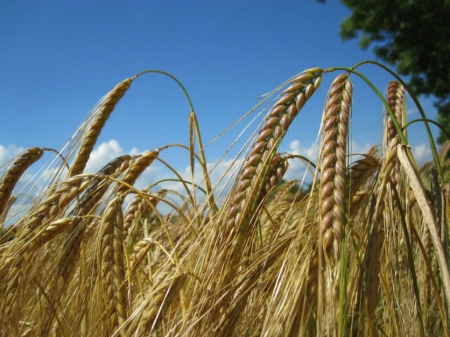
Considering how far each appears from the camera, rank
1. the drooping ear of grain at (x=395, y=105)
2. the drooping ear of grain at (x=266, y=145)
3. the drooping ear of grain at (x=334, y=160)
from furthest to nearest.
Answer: the drooping ear of grain at (x=395, y=105) < the drooping ear of grain at (x=266, y=145) < the drooping ear of grain at (x=334, y=160)

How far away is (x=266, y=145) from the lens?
0.92m

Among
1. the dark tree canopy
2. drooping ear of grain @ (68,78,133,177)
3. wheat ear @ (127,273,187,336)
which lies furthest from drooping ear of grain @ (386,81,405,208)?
the dark tree canopy

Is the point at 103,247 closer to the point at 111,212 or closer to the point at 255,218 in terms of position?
the point at 111,212

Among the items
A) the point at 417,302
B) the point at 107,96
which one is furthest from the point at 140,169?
the point at 417,302

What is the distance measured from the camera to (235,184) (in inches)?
36.6

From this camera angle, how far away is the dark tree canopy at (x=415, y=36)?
1073 cm

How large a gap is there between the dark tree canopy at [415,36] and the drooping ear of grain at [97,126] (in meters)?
10.5

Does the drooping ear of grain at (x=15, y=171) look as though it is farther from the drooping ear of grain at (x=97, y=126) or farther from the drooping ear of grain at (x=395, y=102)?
the drooping ear of grain at (x=395, y=102)

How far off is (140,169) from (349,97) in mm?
774

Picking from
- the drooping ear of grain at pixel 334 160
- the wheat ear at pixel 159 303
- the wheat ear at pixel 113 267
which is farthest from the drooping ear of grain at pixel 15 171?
the drooping ear of grain at pixel 334 160

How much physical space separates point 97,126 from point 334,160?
117cm

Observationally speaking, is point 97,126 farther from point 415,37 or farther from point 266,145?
point 415,37

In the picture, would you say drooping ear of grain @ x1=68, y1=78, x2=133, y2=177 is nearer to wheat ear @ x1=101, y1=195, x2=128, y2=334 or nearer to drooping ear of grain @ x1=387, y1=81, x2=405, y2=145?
wheat ear @ x1=101, y1=195, x2=128, y2=334

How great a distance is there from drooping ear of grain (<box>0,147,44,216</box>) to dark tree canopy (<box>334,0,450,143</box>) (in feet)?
35.1
